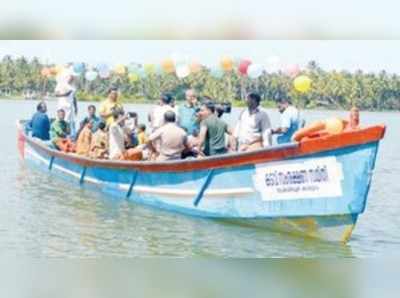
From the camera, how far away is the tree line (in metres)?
6.11

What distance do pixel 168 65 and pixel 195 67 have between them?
0.19 metres

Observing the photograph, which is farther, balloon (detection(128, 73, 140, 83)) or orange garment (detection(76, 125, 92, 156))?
orange garment (detection(76, 125, 92, 156))

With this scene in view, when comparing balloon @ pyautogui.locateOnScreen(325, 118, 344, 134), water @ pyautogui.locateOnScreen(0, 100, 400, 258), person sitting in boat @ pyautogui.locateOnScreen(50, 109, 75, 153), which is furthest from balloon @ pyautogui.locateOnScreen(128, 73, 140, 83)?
balloon @ pyautogui.locateOnScreen(325, 118, 344, 134)

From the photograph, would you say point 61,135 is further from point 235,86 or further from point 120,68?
point 235,86

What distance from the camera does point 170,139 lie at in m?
6.37

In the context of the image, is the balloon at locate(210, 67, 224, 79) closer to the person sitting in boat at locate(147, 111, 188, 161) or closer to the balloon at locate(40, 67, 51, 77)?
the person sitting in boat at locate(147, 111, 188, 161)

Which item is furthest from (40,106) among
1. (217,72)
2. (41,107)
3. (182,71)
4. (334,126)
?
(334,126)

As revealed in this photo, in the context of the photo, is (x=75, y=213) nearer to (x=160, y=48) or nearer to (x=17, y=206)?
(x=17, y=206)

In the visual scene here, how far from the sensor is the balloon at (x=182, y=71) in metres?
6.25

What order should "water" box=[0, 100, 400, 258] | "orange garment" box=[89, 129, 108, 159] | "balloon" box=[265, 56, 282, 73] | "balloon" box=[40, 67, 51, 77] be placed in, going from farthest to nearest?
"orange garment" box=[89, 129, 108, 159] < "balloon" box=[40, 67, 51, 77] < "balloon" box=[265, 56, 282, 73] < "water" box=[0, 100, 400, 258]

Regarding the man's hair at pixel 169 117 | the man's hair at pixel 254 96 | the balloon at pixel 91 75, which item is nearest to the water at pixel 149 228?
the man's hair at pixel 254 96

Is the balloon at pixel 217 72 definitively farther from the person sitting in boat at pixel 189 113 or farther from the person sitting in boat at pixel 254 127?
the person sitting in boat at pixel 189 113

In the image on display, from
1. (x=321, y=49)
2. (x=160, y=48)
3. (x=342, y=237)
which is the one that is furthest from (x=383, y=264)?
(x=160, y=48)

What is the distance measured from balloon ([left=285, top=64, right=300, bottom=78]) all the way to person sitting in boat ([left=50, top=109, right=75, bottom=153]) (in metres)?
1.92
